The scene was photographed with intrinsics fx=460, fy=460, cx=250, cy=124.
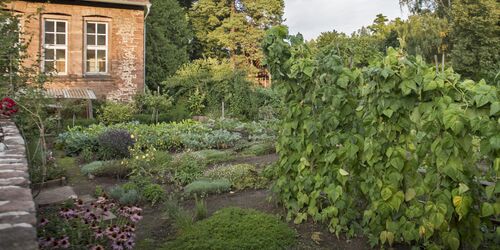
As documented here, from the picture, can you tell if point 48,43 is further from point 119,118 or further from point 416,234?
point 416,234

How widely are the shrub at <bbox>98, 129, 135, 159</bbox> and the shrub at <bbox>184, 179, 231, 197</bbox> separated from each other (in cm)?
311

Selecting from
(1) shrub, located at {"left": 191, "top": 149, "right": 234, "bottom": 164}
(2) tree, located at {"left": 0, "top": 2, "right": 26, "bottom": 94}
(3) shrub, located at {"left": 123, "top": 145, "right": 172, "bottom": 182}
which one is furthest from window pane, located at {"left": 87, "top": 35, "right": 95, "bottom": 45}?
(3) shrub, located at {"left": 123, "top": 145, "right": 172, "bottom": 182}

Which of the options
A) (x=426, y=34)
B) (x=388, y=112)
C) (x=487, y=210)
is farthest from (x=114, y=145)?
(x=426, y=34)

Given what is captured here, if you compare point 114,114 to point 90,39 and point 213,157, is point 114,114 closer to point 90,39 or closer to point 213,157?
point 90,39

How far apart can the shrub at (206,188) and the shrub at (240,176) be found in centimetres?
20

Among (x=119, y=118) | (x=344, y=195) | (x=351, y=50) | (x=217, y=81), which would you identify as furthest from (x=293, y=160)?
(x=217, y=81)

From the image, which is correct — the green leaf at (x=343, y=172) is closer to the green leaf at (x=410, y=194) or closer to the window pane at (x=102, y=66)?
the green leaf at (x=410, y=194)

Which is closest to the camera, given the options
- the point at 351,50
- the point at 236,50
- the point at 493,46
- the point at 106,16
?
the point at 351,50

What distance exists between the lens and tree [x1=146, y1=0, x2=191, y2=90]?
20375 millimetres

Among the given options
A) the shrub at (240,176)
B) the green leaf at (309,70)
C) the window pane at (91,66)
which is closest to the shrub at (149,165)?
the shrub at (240,176)

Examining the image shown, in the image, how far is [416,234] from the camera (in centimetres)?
338

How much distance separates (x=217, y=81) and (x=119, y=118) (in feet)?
13.5

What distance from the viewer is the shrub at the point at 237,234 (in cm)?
373

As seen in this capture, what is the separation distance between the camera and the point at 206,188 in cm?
589
